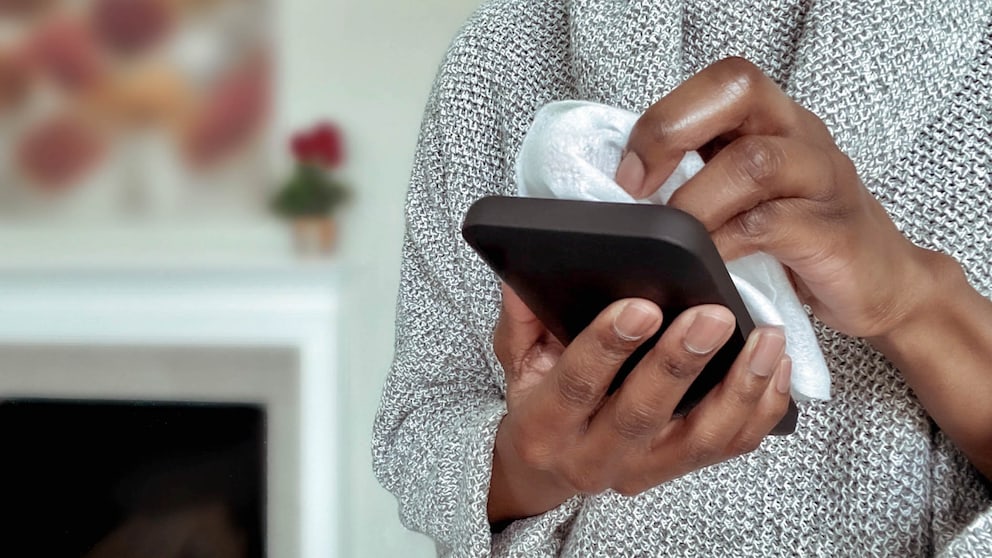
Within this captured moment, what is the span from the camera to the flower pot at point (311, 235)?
122 centimetres

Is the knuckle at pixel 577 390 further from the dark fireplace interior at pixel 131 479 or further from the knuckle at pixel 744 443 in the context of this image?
the dark fireplace interior at pixel 131 479

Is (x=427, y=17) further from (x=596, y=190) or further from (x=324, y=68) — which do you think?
(x=596, y=190)

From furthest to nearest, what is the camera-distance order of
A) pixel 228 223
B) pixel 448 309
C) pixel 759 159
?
1. pixel 228 223
2. pixel 448 309
3. pixel 759 159

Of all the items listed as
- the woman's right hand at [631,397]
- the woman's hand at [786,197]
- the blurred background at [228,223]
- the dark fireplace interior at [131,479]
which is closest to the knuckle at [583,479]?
the woman's right hand at [631,397]

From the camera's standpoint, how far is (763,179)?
0.77 feet

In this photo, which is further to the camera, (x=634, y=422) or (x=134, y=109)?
(x=134, y=109)

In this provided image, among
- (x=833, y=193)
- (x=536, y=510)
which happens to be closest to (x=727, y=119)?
(x=833, y=193)

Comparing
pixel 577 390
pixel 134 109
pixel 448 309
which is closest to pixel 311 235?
pixel 134 109

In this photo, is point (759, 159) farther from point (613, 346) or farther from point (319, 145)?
point (319, 145)

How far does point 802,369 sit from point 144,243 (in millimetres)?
1111

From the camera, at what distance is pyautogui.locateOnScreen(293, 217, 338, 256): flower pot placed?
1.22 metres

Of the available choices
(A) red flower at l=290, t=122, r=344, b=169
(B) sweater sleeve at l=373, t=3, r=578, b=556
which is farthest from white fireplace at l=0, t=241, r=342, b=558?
(B) sweater sleeve at l=373, t=3, r=578, b=556

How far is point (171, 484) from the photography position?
1.37m

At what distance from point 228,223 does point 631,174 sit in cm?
104
